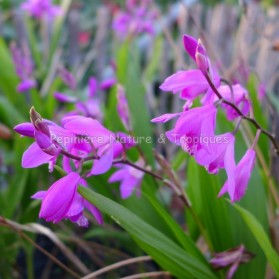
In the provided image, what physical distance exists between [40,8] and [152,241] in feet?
4.85

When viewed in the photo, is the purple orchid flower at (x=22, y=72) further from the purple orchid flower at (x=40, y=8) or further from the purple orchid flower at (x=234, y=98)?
the purple orchid flower at (x=234, y=98)

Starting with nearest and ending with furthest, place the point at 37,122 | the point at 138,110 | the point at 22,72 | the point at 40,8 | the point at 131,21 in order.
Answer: the point at 37,122, the point at 138,110, the point at 22,72, the point at 40,8, the point at 131,21

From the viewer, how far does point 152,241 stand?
58 centimetres

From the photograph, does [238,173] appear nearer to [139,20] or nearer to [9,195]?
[9,195]

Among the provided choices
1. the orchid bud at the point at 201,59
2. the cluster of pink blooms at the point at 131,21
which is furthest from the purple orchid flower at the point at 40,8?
the orchid bud at the point at 201,59

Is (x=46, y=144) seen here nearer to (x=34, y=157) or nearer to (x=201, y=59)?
(x=34, y=157)

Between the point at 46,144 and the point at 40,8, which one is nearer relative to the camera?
the point at 46,144

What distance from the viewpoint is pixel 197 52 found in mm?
490

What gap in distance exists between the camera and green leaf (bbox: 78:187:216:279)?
0.53 meters

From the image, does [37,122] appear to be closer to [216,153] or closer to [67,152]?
[67,152]

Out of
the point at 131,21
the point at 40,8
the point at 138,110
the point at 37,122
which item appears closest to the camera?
the point at 37,122

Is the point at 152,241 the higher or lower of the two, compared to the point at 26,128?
lower

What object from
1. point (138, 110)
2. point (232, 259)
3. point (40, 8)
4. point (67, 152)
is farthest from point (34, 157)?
point (40, 8)

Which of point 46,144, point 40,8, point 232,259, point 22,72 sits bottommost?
point 232,259
